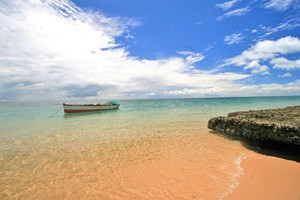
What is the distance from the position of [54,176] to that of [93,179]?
1.26m

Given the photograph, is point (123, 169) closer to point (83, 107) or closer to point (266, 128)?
point (266, 128)

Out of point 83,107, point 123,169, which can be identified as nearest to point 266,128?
point 123,169

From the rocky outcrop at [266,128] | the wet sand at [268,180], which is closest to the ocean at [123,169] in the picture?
the wet sand at [268,180]

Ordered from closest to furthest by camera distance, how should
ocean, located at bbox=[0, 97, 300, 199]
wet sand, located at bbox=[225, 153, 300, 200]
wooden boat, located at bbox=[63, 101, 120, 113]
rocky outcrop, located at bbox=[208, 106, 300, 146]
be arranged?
wet sand, located at bbox=[225, 153, 300, 200] < ocean, located at bbox=[0, 97, 300, 199] < rocky outcrop, located at bbox=[208, 106, 300, 146] < wooden boat, located at bbox=[63, 101, 120, 113]

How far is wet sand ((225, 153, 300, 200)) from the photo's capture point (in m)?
3.81

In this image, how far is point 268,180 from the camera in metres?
4.46

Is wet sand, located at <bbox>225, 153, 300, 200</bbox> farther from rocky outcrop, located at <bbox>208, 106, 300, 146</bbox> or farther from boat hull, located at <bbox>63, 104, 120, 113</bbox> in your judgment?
boat hull, located at <bbox>63, 104, 120, 113</bbox>

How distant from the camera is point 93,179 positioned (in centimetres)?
483

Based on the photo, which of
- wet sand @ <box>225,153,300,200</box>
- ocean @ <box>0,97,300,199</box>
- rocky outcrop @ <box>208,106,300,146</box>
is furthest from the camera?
rocky outcrop @ <box>208,106,300,146</box>

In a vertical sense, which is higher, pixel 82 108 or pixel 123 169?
pixel 82 108

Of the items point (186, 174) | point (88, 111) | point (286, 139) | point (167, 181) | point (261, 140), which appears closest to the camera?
point (167, 181)

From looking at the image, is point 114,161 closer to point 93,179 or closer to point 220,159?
point 93,179

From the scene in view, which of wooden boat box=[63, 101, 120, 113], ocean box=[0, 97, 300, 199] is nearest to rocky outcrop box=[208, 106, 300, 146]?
ocean box=[0, 97, 300, 199]

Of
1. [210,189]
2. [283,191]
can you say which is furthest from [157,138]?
[283,191]
